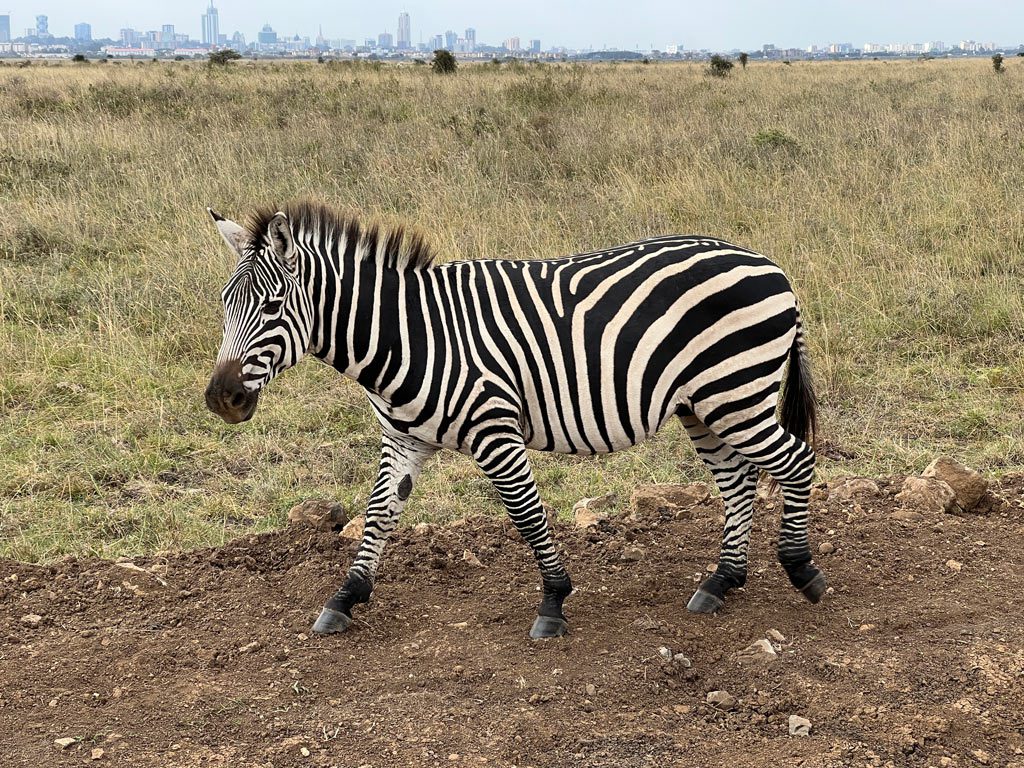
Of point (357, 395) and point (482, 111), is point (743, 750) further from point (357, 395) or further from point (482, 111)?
point (482, 111)

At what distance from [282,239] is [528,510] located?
1.32 m

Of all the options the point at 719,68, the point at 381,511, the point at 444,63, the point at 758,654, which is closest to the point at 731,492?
the point at 758,654

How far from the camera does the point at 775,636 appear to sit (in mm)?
3871

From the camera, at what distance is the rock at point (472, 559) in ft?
15.0

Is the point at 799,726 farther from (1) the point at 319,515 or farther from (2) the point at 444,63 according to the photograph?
(2) the point at 444,63

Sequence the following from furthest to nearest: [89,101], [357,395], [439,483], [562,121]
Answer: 1. [89,101]
2. [562,121]
3. [357,395]
4. [439,483]

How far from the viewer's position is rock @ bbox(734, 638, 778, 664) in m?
3.67

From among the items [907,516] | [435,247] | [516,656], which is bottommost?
[516,656]

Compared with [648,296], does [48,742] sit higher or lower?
lower

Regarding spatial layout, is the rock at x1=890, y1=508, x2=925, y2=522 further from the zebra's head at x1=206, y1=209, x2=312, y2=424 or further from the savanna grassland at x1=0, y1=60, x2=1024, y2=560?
the zebra's head at x1=206, y1=209, x2=312, y2=424

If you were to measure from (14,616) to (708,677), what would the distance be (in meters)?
2.84

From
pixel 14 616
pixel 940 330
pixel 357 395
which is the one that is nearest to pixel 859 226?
pixel 940 330

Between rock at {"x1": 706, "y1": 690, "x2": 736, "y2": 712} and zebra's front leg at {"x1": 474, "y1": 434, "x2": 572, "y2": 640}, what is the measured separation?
67cm

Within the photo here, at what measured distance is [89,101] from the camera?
1647 cm
